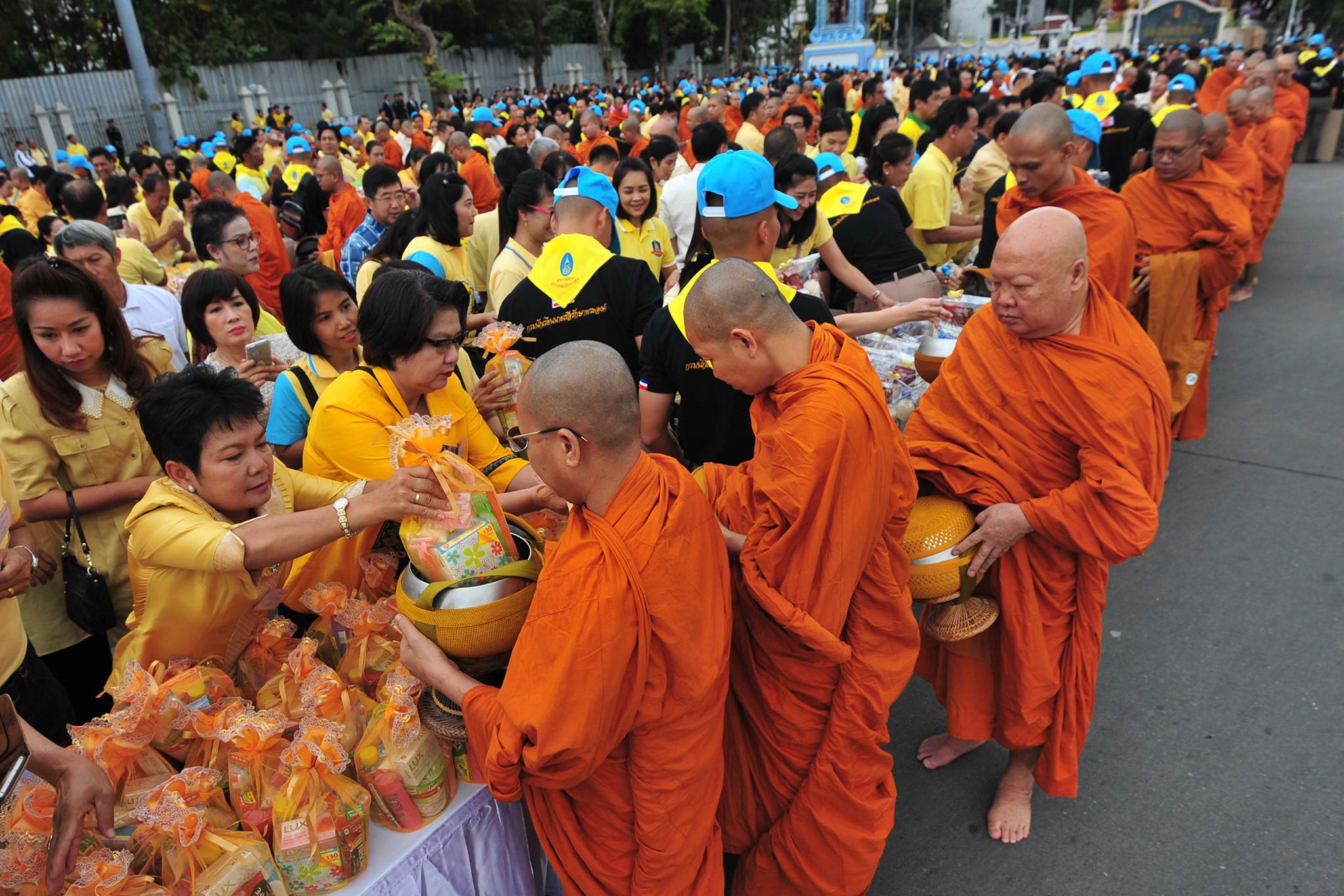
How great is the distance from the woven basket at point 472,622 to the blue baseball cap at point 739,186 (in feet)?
5.17

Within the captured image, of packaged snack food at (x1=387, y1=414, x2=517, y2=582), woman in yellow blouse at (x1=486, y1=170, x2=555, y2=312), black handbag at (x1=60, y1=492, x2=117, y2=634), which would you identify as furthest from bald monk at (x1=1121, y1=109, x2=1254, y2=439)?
black handbag at (x1=60, y1=492, x2=117, y2=634)

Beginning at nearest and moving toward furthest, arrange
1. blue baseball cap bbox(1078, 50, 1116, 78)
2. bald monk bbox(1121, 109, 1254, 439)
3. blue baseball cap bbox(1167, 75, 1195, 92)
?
bald monk bbox(1121, 109, 1254, 439) → blue baseball cap bbox(1078, 50, 1116, 78) → blue baseball cap bbox(1167, 75, 1195, 92)

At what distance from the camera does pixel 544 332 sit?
3.44m

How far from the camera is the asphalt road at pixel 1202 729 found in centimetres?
258

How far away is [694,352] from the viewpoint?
2.64m

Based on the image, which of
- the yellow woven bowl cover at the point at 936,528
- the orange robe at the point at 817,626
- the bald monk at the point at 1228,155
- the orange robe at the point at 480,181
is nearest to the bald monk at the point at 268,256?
the orange robe at the point at 480,181

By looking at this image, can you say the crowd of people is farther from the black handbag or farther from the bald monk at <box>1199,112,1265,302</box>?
the bald monk at <box>1199,112,1265,302</box>

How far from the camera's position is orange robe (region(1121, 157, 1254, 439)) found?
4.56 metres

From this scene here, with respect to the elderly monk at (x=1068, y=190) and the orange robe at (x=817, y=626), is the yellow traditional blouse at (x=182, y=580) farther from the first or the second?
the elderly monk at (x=1068, y=190)

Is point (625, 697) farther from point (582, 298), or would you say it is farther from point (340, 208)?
point (340, 208)

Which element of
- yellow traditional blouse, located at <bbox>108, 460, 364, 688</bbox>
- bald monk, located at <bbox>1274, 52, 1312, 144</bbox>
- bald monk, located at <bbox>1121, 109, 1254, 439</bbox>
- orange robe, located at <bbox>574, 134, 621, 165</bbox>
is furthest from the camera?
bald monk, located at <bbox>1274, 52, 1312, 144</bbox>

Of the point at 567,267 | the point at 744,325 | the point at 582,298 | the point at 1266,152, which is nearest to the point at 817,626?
the point at 744,325

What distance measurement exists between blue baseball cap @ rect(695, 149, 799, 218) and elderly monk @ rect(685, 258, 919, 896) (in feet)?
2.15

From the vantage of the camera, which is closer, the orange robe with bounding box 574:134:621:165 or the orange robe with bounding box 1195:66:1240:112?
the orange robe with bounding box 574:134:621:165
